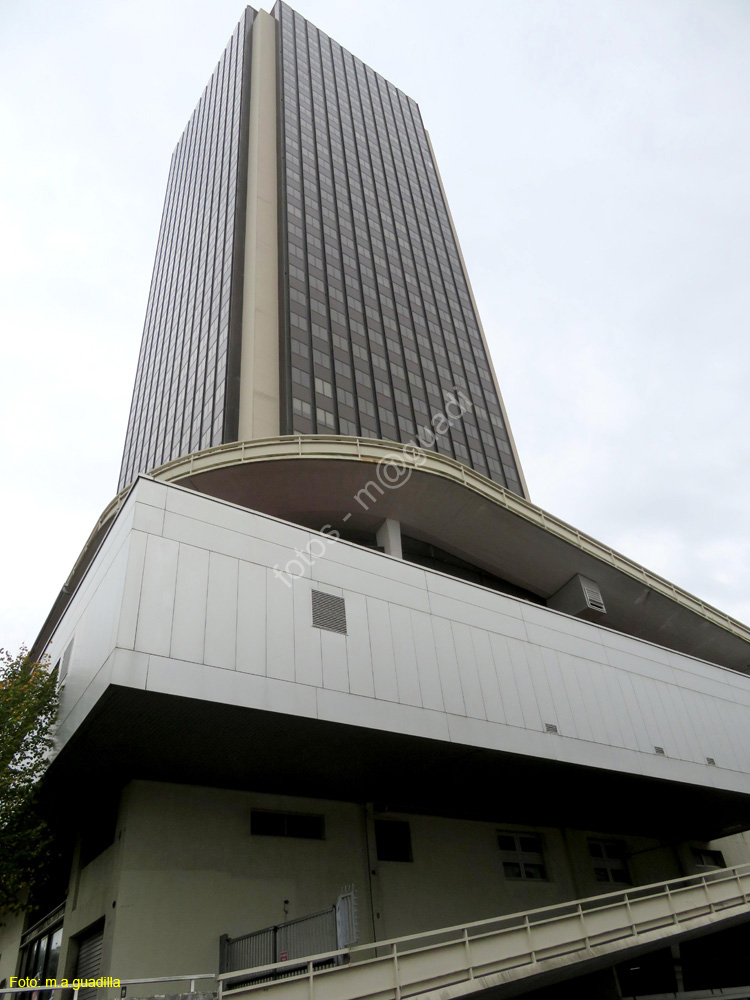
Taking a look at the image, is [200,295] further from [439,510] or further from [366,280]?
[439,510]

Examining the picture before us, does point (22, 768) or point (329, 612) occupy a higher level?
point (329, 612)

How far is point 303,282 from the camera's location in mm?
53531

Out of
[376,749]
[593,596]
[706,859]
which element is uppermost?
[593,596]

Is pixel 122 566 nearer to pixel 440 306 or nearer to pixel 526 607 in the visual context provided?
pixel 526 607

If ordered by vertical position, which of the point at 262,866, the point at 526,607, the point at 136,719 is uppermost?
the point at 526,607

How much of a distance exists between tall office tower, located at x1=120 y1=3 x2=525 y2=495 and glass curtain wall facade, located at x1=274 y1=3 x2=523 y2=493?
18 cm

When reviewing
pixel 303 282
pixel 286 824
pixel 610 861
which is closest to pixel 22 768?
pixel 286 824

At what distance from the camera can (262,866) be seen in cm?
1609

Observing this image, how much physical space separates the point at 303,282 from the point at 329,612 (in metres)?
41.9

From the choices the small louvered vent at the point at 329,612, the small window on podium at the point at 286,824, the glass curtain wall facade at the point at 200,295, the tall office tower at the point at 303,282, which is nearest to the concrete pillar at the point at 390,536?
the small louvered vent at the point at 329,612

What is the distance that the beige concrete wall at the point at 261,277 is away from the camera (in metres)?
44.0

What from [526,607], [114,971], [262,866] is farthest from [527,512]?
[114,971]

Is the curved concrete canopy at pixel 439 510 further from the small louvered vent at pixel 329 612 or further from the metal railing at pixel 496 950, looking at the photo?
the metal railing at pixel 496 950

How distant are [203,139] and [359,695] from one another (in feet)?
261
